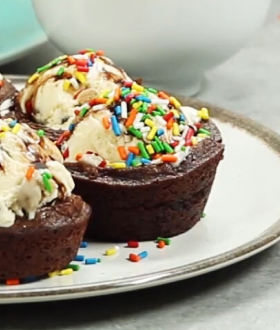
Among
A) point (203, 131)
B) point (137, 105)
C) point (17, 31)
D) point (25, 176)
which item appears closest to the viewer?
point (25, 176)

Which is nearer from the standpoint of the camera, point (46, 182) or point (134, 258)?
point (46, 182)

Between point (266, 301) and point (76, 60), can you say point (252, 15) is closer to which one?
point (76, 60)

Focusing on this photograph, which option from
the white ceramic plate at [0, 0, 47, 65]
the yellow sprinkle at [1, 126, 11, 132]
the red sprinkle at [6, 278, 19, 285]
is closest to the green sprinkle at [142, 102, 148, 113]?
the yellow sprinkle at [1, 126, 11, 132]

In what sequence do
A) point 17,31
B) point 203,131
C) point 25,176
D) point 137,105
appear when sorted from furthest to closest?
point 17,31 < point 203,131 < point 137,105 < point 25,176

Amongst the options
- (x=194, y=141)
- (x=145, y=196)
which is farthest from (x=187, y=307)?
(x=194, y=141)

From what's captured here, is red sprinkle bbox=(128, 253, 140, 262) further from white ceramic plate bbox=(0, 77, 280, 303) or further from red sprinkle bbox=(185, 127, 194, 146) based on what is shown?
red sprinkle bbox=(185, 127, 194, 146)

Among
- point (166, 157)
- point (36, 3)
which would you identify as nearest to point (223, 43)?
point (36, 3)

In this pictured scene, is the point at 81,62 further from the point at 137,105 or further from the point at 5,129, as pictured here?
the point at 5,129

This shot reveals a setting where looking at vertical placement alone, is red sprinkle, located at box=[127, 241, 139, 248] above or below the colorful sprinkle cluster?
below
